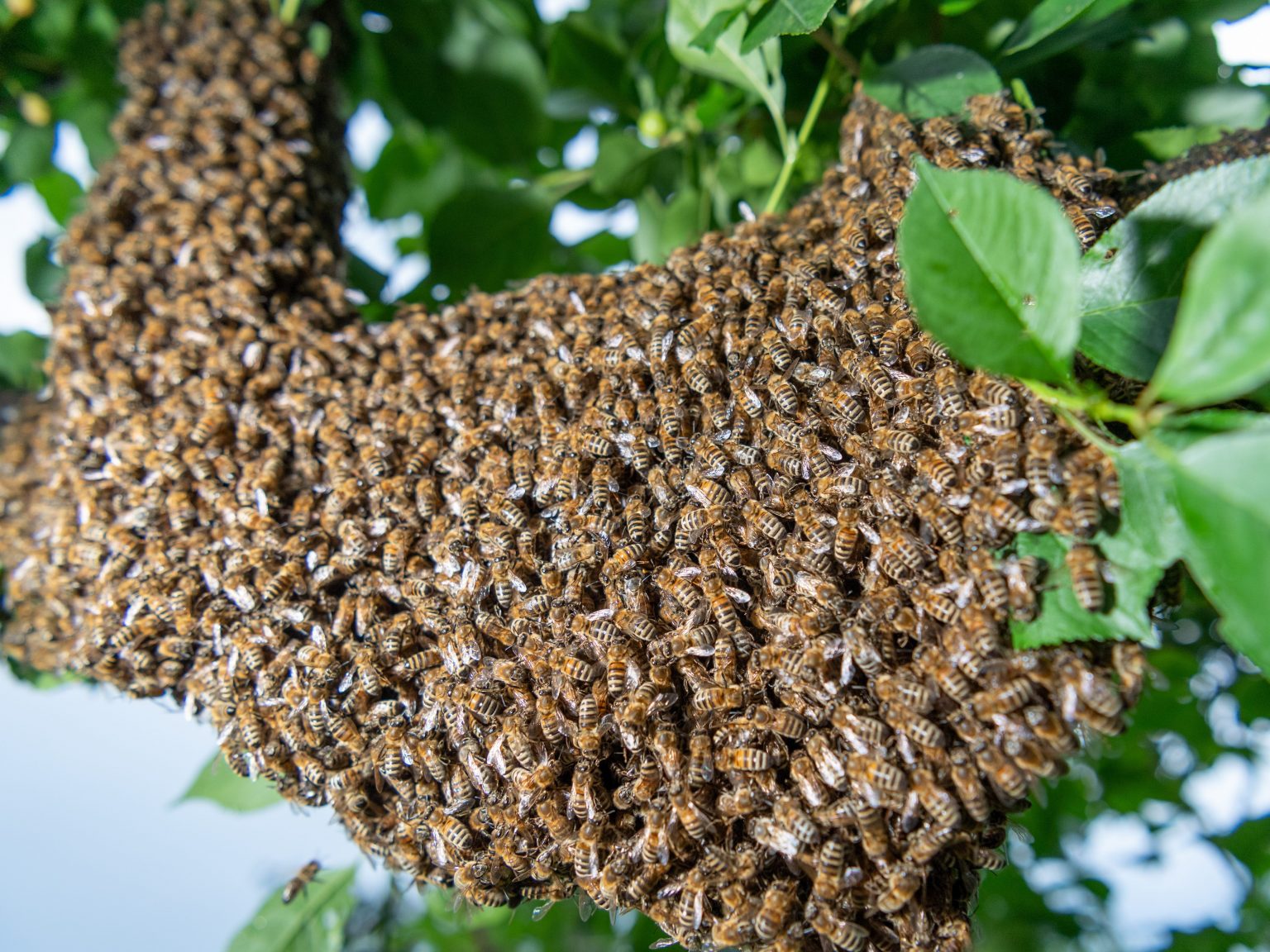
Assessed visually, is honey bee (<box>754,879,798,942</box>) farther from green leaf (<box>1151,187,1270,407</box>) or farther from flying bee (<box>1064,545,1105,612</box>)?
green leaf (<box>1151,187,1270,407</box>)

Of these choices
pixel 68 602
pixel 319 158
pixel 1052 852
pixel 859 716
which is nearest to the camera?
pixel 859 716

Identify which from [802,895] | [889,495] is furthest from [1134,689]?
[802,895]

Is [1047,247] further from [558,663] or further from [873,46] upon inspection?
[873,46]

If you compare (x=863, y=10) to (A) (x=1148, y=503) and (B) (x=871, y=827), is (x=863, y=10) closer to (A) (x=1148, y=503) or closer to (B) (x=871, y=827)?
(A) (x=1148, y=503)

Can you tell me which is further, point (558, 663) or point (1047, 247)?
point (558, 663)

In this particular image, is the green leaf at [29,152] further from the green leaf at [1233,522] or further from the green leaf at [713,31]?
the green leaf at [1233,522]

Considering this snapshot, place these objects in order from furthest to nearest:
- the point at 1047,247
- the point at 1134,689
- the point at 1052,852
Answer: the point at 1052,852, the point at 1134,689, the point at 1047,247
